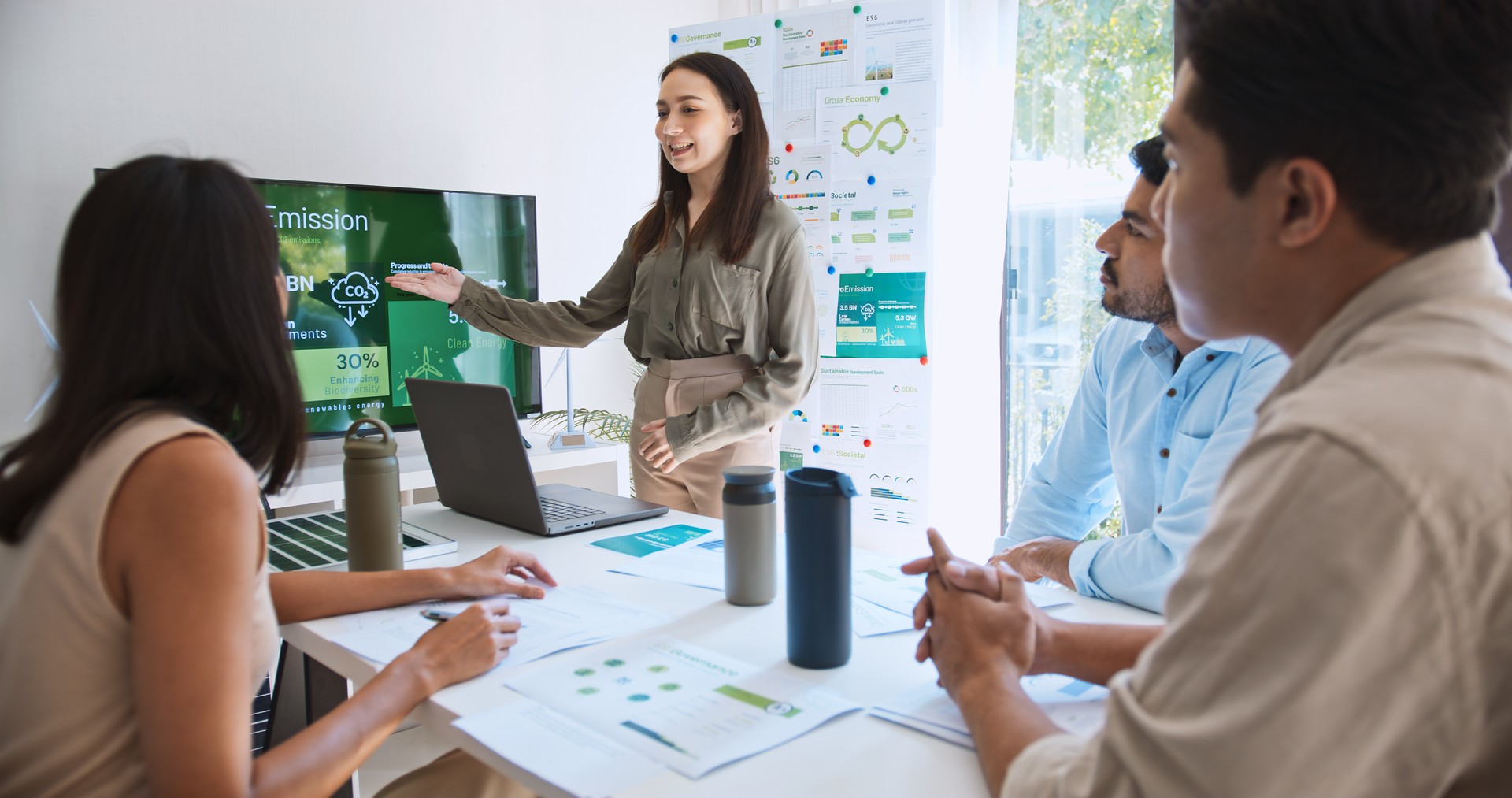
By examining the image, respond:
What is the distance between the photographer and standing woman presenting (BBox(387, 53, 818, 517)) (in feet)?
7.95

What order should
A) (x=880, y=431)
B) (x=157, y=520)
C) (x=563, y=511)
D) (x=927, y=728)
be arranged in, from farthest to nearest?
1. (x=880, y=431)
2. (x=563, y=511)
3. (x=927, y=728)
4. (x=157, y=520)

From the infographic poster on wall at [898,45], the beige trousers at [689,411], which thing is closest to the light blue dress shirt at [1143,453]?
the beige trousers at [689,411]

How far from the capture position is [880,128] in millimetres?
3621

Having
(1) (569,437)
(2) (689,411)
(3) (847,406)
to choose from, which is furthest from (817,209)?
(2) (689,411)

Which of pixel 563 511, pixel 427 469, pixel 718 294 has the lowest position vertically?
pixel 427 469

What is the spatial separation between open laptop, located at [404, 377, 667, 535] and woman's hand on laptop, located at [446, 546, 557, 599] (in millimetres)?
211

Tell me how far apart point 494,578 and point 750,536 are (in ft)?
1.30

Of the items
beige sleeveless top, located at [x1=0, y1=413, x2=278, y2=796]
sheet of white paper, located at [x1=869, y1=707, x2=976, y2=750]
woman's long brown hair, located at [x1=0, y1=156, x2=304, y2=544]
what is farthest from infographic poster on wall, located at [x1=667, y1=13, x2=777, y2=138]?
beige sleeveless top, located at [x1=0, y1=413, x2=278, y2=796]

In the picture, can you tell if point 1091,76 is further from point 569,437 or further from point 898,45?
point 569,437

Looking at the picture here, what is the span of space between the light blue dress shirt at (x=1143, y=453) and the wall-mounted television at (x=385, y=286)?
204 cm

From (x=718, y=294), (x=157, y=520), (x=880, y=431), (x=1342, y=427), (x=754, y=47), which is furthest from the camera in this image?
(x=754, y=47)

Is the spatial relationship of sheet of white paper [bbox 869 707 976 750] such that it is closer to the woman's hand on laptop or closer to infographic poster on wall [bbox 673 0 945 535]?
the woman's hand on laptop

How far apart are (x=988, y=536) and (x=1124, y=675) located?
10.4 ft

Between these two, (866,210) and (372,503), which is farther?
(866,210)
